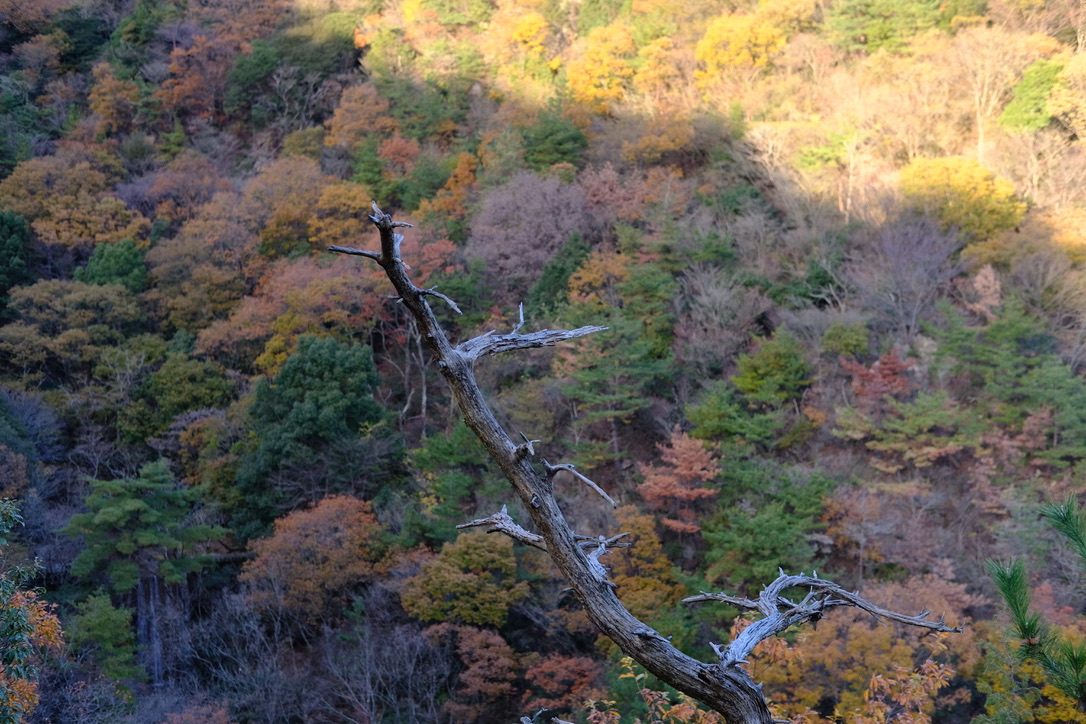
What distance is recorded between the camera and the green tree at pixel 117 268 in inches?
923

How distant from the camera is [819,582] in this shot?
3.35m

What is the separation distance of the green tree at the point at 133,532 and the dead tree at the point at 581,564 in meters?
13.4

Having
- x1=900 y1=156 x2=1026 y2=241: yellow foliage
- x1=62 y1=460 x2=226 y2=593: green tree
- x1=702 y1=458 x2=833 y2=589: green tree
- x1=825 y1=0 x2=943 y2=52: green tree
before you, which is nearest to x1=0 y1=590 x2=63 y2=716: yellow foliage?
x1=702 y1=458 x2=833 y2=589: green tree

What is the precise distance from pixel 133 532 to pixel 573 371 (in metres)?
8.18

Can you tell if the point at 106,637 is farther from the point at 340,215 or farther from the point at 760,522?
the point at 340,215

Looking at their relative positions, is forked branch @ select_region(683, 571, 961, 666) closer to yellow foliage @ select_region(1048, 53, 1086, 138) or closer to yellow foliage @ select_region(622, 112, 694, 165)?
yellow foliage @ select_region(1048, 53, 1086, 138)

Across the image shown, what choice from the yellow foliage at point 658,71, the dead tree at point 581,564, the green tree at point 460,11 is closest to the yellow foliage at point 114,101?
the green tree at point 460,11

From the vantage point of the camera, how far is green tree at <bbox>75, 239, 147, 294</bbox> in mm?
23453

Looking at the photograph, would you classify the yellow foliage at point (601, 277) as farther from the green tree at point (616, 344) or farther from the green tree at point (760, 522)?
the green tree at point (760, 522)

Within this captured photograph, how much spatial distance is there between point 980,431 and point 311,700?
36.2 feet

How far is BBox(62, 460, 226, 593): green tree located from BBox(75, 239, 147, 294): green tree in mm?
9641

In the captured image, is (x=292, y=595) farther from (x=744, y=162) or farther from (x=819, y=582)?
(x=744, y=162)

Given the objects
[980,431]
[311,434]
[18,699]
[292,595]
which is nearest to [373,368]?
[311,434]

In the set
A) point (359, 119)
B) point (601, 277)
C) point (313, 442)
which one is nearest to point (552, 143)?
point (601, 277)
